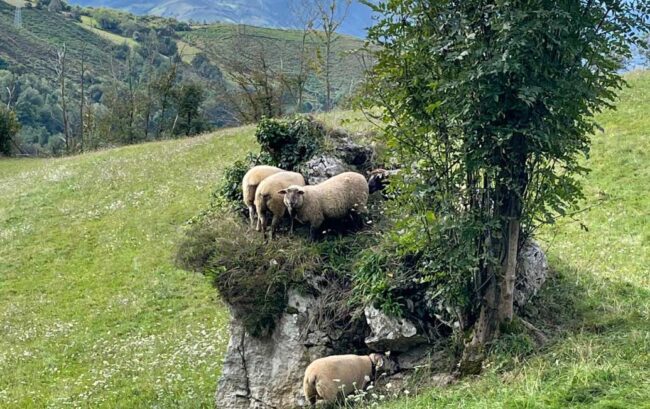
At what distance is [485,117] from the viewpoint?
859 cm

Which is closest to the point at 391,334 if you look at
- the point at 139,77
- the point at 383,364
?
the point at 383,364

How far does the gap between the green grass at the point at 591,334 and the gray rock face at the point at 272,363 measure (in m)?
2.94

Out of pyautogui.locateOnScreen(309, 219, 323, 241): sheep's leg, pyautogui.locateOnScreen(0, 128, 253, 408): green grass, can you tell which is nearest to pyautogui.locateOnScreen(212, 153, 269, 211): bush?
pyautogui.locateOnScreen(309, 219, 323, 241): sheep's leg

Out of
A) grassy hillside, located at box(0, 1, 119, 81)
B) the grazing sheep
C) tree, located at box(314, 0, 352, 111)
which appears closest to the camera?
the grazing sheep

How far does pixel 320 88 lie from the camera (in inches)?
4035

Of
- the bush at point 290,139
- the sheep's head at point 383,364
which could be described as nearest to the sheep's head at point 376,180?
the bush at point 290,139

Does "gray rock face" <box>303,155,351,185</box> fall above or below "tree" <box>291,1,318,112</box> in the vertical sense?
below

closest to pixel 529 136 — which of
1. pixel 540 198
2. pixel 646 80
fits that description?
pixel 540 198

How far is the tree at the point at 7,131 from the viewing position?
60.7 meters

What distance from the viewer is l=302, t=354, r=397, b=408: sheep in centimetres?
984

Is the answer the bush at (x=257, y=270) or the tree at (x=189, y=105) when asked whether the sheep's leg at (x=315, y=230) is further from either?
the tree at (x=189, y=105)

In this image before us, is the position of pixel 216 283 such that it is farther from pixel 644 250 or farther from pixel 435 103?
pixel 644 250

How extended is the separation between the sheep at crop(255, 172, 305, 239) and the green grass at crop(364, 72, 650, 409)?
191 inches

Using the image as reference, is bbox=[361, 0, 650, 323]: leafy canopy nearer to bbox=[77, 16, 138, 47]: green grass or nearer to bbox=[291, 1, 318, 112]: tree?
bbox=[291, 1, 318, 112]: tree
